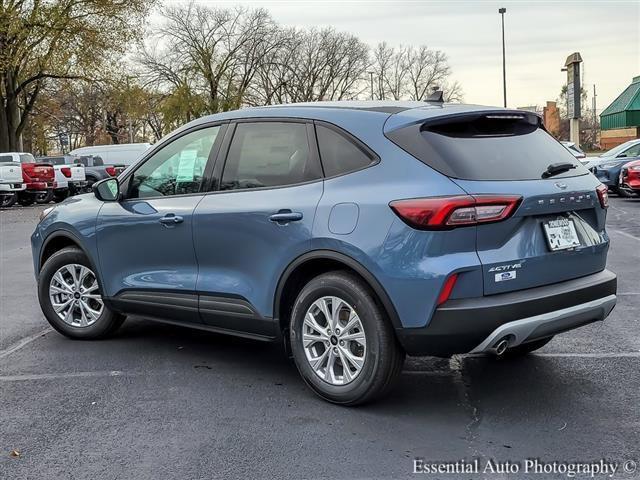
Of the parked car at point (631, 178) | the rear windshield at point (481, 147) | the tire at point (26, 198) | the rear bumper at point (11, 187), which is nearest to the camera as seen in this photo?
the rear windshield at point (481, 147)

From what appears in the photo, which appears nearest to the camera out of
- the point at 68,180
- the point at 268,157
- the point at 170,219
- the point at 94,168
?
the point at 268,157

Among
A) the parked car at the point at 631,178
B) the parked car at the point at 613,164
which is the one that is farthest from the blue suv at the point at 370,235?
the parked car at the point at 613,164

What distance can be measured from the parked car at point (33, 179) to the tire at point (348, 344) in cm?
2297

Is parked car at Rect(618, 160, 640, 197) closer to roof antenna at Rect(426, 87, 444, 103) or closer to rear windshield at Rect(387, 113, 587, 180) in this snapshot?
roof antenna at Rect(426, 87, 444, 103)

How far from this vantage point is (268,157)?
483 cm

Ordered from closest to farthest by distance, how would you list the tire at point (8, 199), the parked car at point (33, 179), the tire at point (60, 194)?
the tire at point (8, 199) → the parked car at point (33, 179) → the tire at point (60, 194)

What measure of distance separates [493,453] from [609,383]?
138 cm

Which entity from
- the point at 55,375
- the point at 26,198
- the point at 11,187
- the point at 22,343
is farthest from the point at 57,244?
the point at 26,198

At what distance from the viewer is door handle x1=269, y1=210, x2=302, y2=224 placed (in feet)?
14.5

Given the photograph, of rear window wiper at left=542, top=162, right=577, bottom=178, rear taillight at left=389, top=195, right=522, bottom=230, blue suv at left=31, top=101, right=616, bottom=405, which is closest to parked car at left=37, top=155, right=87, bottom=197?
blue suv at left=31, top=101, right=616, bottom=405

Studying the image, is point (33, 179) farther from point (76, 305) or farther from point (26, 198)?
point (76, 305)

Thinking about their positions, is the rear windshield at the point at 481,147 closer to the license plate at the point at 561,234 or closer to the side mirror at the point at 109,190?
the license plate at the point at 561,234

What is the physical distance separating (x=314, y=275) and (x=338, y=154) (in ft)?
2.35

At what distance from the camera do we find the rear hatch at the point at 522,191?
3984 mm
